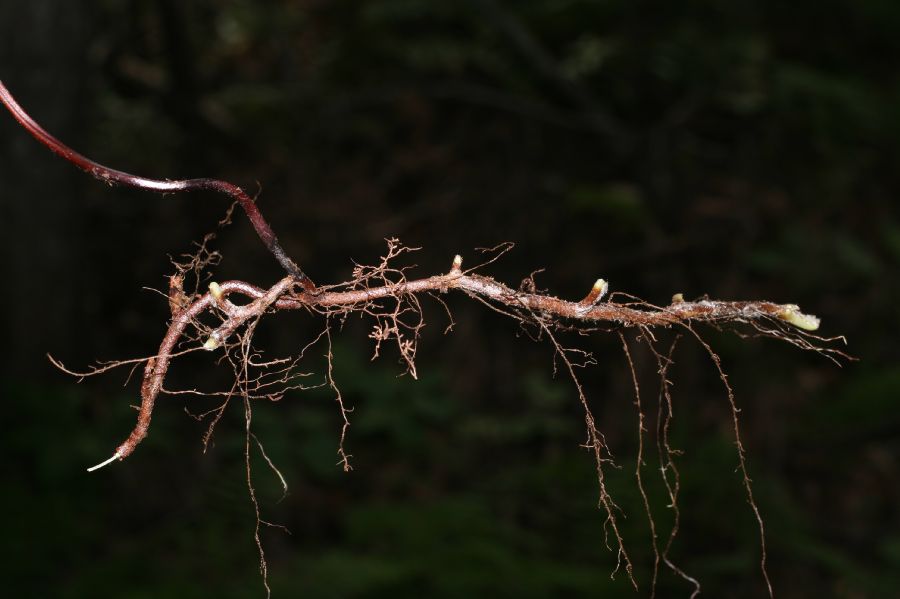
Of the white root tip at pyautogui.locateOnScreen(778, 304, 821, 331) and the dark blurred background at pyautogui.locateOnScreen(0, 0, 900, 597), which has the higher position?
the dark blurred background at pyautogui.locateOnScreen(0, 0, 900, 597)

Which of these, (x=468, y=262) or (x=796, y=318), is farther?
(x=468, y=262)

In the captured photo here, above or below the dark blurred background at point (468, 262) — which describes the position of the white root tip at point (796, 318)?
below

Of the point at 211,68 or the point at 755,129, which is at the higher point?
the point at 211,68

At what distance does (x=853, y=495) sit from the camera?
4.14m

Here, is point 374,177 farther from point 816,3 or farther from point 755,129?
point 816,3

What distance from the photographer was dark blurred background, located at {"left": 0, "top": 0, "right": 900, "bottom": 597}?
326 cm

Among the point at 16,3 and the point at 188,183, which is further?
the point at 16,3

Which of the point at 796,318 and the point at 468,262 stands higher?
the point at 468,262

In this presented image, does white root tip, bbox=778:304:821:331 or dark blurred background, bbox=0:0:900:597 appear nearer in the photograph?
white root tip, bbox=778:304:821:331

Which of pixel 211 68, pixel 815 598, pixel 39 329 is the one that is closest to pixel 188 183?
pixel 39 329

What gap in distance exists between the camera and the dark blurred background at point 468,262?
3.26m

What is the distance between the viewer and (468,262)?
15.4 feet

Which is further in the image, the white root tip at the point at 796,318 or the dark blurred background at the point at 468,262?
the dark blurred background at the point at 468,262

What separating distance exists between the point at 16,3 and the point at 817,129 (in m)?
4.05
